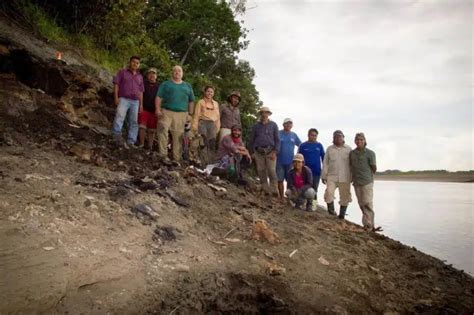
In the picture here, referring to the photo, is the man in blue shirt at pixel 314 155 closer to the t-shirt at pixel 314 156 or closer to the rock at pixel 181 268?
the t-shirt at pixel 314 156

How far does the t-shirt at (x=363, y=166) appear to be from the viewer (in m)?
7.57

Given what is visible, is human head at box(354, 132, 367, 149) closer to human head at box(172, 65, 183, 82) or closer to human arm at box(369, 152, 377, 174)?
human arm at box(369, 152, 377, 174)

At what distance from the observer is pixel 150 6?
18.4 m

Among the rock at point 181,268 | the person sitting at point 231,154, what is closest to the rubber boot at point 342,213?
the person sitting at point 231,154

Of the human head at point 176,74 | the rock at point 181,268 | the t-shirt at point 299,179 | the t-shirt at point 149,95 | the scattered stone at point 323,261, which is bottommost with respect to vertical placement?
the scattered stone at point 323,261

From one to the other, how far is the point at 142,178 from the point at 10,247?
2551 millimetres

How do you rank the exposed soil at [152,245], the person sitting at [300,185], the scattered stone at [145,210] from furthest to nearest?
the person sitting at [300,185]
the scattered stone at [145,210]
the exposed soil at [152,245]

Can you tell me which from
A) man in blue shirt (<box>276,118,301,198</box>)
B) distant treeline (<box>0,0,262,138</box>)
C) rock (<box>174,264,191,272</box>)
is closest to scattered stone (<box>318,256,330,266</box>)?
rock (<box>174,264,191,272</box>)

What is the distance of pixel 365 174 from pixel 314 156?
132 centimetres

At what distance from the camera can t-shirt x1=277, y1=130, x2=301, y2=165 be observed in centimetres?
864

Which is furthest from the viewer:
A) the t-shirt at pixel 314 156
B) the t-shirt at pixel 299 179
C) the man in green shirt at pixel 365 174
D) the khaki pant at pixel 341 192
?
the t-shirt at pixel 314 156

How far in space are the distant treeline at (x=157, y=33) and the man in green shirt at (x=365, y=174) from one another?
7.21 metres

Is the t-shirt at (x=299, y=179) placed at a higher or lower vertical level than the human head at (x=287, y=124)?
lower

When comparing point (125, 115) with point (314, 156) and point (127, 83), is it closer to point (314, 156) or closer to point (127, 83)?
point (127, 83)
